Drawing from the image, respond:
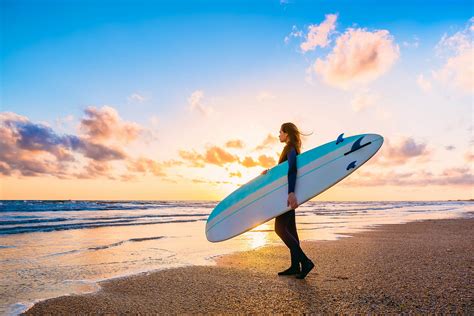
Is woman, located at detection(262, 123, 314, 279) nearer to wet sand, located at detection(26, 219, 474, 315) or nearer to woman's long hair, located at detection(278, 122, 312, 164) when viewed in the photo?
woman's long hair, located at detection(278, 122, 312, 164)

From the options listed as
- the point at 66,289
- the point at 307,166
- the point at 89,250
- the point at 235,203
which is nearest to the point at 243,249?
the point at 235,203

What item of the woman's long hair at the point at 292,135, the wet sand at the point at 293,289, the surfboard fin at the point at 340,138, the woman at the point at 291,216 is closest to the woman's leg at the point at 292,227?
the woman at the point at 291,216

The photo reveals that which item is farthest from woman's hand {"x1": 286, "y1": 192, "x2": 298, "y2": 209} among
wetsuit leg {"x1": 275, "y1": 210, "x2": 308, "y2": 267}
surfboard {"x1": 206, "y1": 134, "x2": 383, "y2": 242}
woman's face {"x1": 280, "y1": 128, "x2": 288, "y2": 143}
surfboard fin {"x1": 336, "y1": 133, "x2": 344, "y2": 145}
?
surfboard fin {"x1": 336, "y1": 133, "x2": 344, "y2": 145}

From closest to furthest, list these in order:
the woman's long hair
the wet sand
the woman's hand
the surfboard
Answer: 1. the wet sand
2. the woman's hand
3. the woman's long hair
4. the surfboard

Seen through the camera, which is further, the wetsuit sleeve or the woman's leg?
the woman's leg

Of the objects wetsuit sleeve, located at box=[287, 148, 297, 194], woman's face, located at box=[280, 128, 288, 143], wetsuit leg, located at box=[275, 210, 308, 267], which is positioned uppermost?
woman's face, located at box=[280, 128, 288, 143]

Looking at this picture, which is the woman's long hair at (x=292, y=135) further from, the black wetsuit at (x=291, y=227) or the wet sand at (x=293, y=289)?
the wet sand at (x=293, y=289)

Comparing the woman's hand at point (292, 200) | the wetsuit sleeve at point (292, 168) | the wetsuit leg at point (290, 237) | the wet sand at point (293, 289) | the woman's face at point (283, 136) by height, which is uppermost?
the woman's face at point (283, 136)

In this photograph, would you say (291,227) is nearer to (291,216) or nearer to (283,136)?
(291,216)

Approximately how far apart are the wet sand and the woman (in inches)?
7.5

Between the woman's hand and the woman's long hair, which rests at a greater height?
the woman's long hair

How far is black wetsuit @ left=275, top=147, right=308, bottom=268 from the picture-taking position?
3.98 metres

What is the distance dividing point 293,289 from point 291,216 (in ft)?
3.08

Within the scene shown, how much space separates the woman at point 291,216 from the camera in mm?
3977
